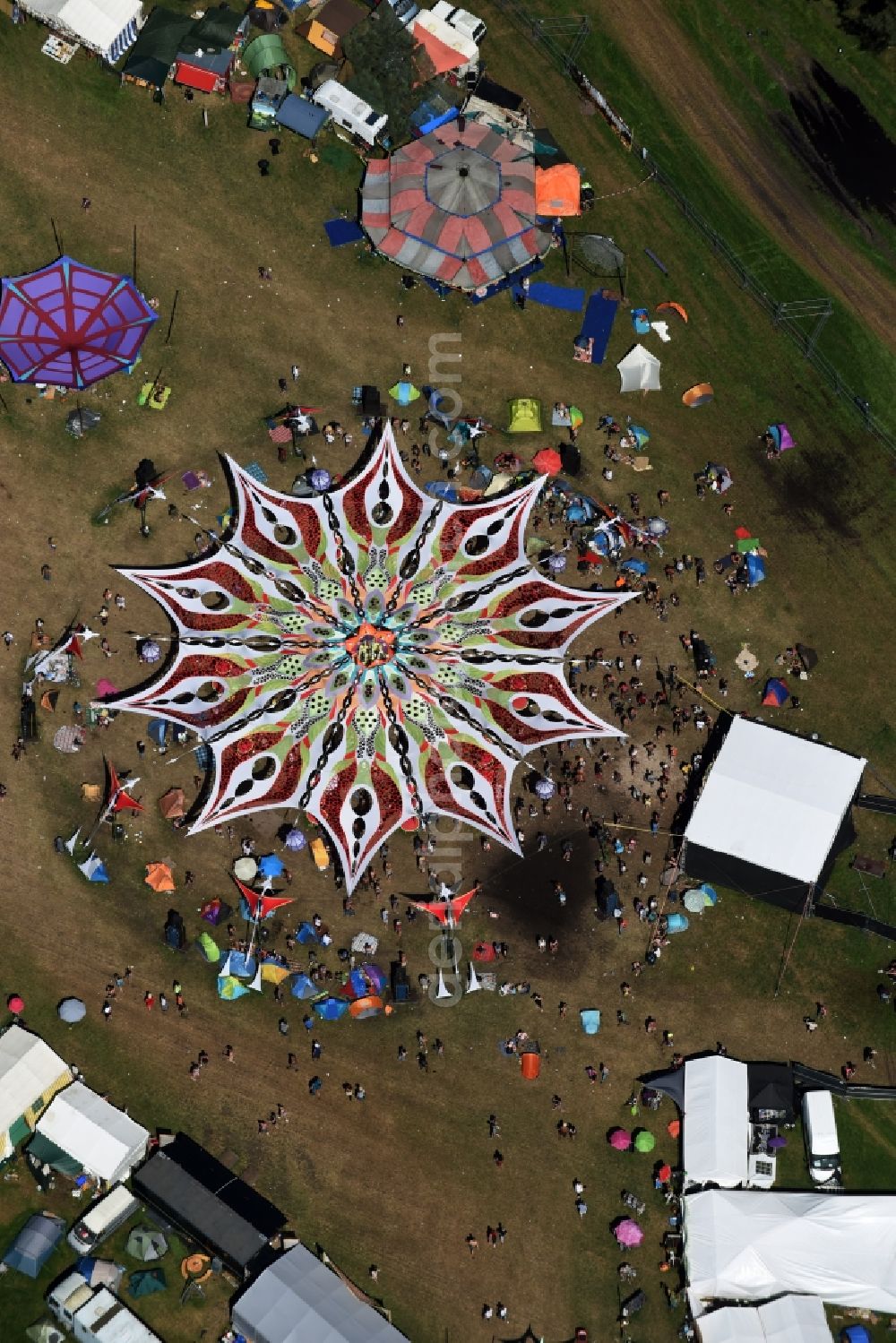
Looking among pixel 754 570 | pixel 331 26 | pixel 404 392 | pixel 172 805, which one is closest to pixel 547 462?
pixel 404 392

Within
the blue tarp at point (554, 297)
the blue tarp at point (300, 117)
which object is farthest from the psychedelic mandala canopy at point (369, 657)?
the blue tarp at point (300, 117)

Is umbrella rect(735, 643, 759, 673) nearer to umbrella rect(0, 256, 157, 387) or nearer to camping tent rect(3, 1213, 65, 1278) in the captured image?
umbrella rect(0, 256, 157, 387)

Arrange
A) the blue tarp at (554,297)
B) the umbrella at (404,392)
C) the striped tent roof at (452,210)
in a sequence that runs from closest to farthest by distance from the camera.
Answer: the striped tent roof at (452,210), the umbrella at (404,392), the blue tarp at (554,297)

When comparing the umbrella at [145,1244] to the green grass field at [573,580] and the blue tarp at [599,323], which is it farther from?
the blue tarp at [599,323]

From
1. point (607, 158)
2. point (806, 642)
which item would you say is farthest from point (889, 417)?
point (607, 158)

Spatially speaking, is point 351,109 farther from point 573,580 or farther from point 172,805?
point 172,805

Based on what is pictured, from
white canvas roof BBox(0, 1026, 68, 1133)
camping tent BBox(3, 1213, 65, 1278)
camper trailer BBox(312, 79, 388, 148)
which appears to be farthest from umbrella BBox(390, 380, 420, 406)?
camping tent BBox(3, 1213, 65, 1278)
